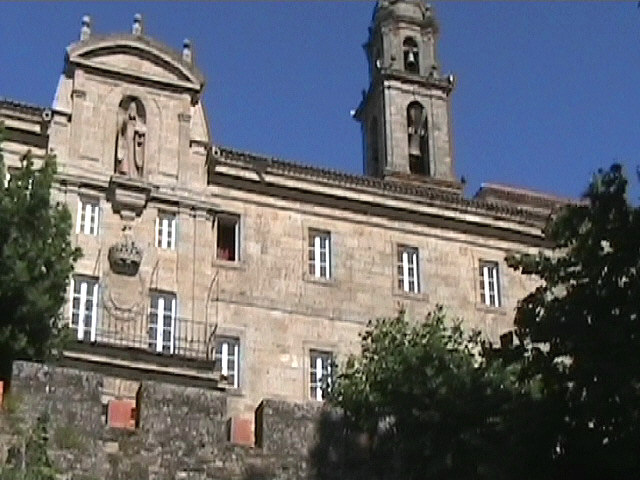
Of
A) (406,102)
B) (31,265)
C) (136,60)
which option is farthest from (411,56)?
(31,265)

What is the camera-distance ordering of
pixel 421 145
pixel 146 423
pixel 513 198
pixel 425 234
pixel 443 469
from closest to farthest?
pixel 146 423 < pixel 443 469 < pixel 425 234 < pixel 513 198 < pixel 421 145

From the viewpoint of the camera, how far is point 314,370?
33000 millimetres

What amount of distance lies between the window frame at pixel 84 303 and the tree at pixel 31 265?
8.35 m

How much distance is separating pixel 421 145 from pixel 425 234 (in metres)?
11.1

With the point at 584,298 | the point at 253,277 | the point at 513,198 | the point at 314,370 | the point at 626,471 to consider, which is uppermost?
the point at 513,198

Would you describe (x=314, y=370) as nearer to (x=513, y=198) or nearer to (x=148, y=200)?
(x=148, y=200)

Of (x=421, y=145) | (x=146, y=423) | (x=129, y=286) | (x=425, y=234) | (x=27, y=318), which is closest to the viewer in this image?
(x=146, y=423)

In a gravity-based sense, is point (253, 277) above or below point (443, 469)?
above

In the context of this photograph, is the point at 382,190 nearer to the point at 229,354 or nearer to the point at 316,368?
the point at 316,368

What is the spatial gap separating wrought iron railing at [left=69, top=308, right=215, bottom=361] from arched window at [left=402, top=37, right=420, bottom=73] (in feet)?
61.8

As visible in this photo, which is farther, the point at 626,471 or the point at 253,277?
the point at 253,277

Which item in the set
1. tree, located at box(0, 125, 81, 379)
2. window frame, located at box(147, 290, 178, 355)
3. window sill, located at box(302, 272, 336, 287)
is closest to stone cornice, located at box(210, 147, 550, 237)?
window sill, located at box(302, 272, 336, 287)

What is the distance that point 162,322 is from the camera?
31.7m

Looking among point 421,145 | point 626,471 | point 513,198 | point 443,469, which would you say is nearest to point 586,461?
point 626,471
